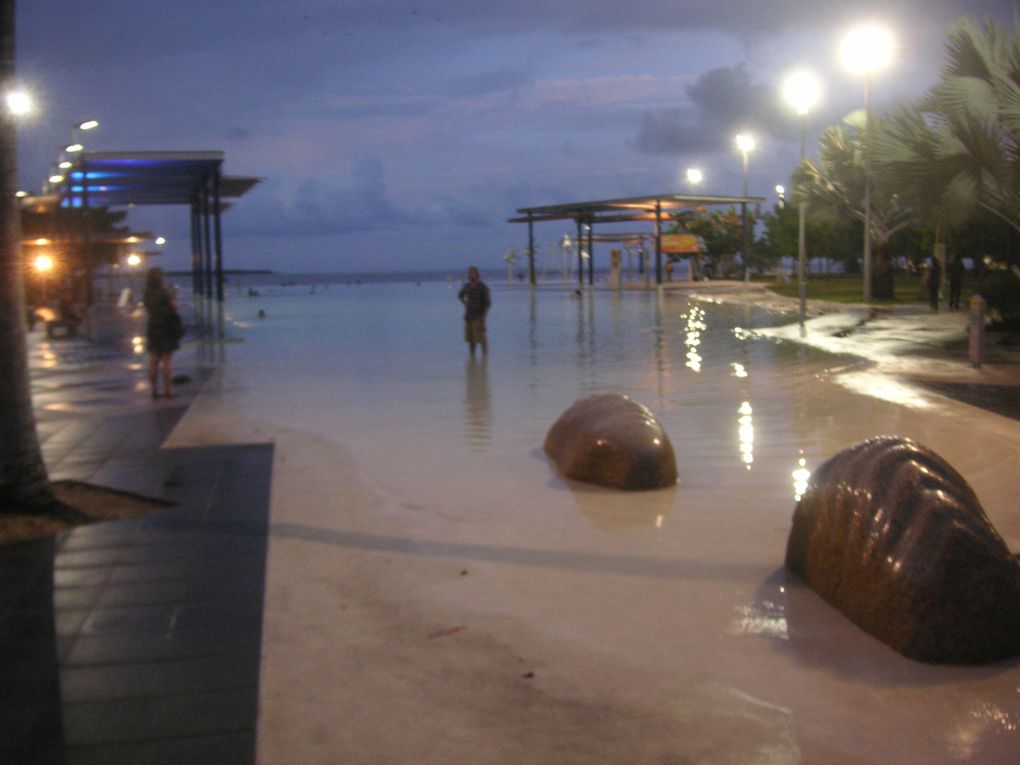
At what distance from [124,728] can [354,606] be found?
179 cm

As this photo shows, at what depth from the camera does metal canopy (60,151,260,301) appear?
2753 cm

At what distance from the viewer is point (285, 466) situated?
31.0 feet

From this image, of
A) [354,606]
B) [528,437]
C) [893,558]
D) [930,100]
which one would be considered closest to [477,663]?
[354,606]

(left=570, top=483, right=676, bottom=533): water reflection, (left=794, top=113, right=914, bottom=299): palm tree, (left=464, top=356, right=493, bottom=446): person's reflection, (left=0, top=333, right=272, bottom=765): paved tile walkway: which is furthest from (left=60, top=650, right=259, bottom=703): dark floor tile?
(left=794, top=113, right=914, bottom=299): palm tree

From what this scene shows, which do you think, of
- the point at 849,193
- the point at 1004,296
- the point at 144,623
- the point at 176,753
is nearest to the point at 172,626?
the point at 144,623

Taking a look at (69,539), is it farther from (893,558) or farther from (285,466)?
(893,558)

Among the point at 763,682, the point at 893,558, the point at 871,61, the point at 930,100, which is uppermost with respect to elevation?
the point at 871,61

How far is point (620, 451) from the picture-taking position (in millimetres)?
8625

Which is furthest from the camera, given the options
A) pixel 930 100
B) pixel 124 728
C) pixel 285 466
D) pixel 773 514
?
pixel 930 100

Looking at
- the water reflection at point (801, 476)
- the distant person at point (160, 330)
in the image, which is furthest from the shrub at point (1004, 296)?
the distant person at point (160, 330)

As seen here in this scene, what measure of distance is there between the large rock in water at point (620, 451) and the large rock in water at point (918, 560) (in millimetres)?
2962

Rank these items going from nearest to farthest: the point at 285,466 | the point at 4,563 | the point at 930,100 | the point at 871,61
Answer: the point at 4,563, the point at 285,466, the point at 930,100, the point at 871,61

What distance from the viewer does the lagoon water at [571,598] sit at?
4195 mm

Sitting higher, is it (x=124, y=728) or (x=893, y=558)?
(x=893, y=558)
